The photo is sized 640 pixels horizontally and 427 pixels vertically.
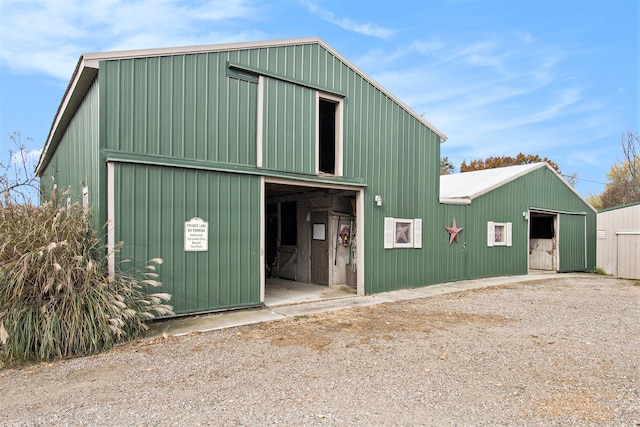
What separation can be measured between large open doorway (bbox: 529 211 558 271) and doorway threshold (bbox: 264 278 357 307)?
29.7 ft

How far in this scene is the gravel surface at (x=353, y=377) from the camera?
121 inches

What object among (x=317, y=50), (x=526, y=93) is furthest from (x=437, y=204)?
(x=526, y=93)

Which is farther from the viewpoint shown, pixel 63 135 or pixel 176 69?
pixel 63 135

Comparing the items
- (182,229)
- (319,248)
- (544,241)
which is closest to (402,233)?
(319,248)

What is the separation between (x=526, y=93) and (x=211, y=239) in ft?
53.2

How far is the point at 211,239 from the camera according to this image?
254 inches

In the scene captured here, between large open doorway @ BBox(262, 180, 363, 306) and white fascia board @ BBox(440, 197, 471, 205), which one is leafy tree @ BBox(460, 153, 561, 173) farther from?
large open doorway @ BBox(262, 180, 363, 306)

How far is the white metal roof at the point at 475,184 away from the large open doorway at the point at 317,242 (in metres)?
2.79

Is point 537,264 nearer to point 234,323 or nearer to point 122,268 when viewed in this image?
point 234,323

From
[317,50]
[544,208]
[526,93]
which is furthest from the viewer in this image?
[526,93]

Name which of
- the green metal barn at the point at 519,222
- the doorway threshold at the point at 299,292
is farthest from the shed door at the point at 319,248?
the green metal barn at the point at 519,222

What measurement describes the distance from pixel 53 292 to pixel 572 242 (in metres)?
16.5

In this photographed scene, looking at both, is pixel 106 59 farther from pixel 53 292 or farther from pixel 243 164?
pixel 53 292

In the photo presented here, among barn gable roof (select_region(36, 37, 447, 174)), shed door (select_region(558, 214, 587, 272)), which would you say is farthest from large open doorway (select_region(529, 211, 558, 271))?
barn gable roof (select_region(36, 37, 447, 174))
